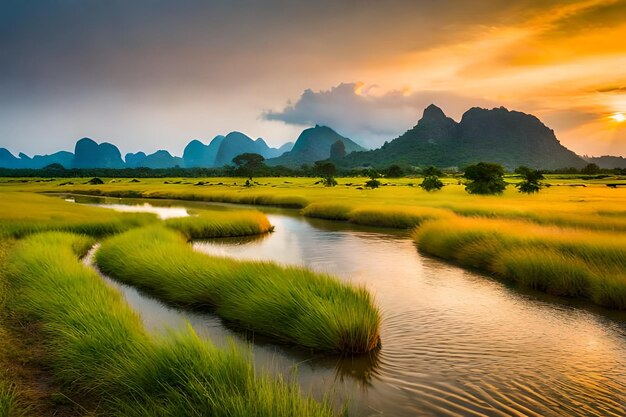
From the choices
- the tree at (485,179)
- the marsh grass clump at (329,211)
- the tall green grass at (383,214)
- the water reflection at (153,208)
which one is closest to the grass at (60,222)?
the water reflection at (153,208)


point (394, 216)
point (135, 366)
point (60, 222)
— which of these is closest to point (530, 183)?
point (394, 216)

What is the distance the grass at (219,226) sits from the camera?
28641 mm

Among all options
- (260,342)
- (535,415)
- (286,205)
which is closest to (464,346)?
(535,415)

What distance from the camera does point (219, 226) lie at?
97.1 feet

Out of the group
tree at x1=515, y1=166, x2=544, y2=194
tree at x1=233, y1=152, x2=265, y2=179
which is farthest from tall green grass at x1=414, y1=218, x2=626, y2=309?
tree at x1=233, y1=152, x2=265, y2=179

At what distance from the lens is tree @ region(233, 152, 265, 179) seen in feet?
446

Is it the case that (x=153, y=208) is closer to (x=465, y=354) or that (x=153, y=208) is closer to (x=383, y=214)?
(x=383, y=214)

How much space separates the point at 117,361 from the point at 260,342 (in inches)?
141

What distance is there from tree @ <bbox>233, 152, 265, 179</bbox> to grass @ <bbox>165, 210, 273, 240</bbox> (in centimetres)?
10573

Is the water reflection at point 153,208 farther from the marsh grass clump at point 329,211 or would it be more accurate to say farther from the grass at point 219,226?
the marsh grass clump at point 329,211

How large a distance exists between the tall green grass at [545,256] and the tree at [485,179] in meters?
32.5

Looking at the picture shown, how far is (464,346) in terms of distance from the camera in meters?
9.73

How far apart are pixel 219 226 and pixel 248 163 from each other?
108371mm

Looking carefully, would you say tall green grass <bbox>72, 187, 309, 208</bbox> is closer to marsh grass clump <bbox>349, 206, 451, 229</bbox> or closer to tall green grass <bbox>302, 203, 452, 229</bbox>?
tall green grass <bbox>302, 203, 452, 229</bbox>
